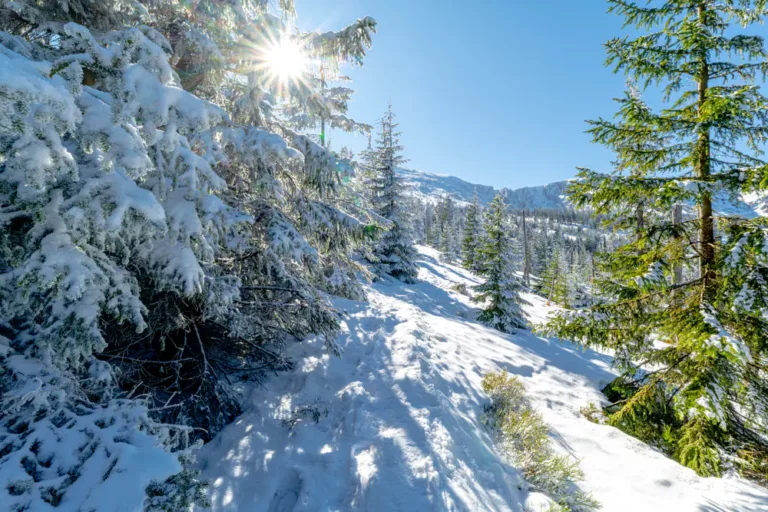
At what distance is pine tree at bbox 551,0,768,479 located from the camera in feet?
12.5

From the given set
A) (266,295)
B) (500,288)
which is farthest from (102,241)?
(500,288)

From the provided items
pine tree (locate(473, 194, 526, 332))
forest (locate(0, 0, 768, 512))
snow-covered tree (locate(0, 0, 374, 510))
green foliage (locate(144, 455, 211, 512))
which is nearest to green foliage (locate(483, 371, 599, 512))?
forest (locate(0, 0, 768, 512))

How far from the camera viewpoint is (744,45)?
4.72 meters

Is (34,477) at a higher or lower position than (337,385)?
higher

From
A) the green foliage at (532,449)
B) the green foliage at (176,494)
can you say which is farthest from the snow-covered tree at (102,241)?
the green foliage at (532,449)

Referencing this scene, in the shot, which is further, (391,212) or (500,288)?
(391,212)

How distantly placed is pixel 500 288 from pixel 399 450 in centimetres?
1334

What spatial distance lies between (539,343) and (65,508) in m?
12.0

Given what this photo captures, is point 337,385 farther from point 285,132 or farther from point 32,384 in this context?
point 285,132

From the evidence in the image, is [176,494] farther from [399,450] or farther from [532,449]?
[532,449]

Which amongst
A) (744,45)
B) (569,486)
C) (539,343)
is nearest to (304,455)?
(569,486)

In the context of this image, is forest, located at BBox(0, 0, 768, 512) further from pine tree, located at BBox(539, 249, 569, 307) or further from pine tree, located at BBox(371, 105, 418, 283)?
pine tree, located at BBox(539, 249, 569, 307)

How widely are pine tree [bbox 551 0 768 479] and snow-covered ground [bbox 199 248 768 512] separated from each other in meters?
0.56

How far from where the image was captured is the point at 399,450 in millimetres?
3754
